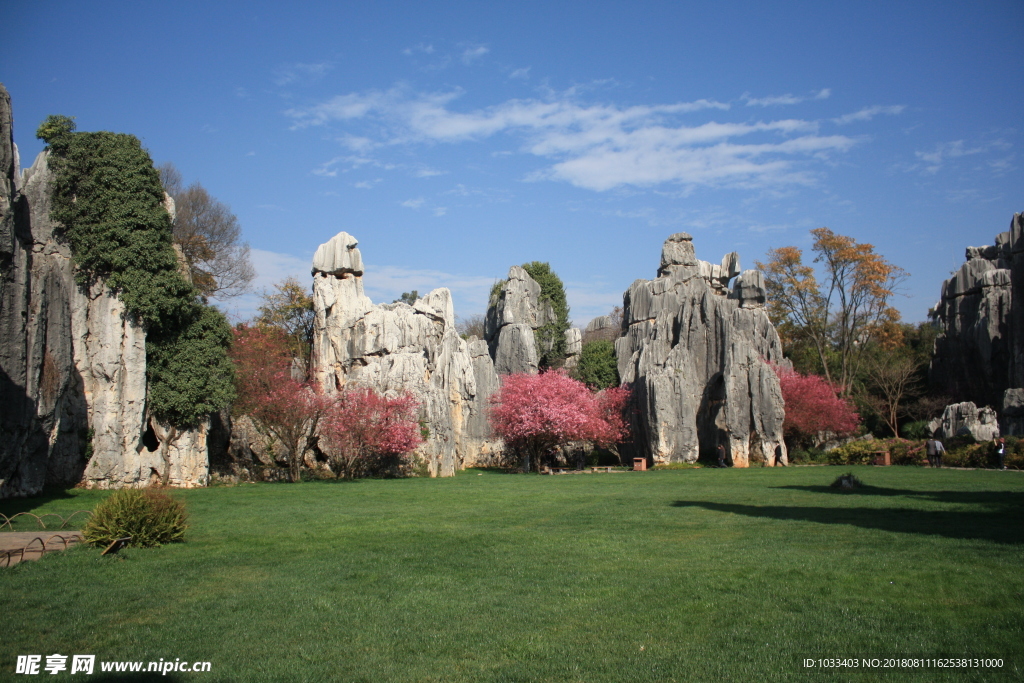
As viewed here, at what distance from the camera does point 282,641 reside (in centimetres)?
652

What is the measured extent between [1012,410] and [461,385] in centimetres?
2475

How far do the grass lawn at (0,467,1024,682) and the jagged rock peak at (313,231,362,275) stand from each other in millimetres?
20461

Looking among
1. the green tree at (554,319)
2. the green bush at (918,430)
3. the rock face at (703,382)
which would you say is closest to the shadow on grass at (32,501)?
the rock face at (703,382)

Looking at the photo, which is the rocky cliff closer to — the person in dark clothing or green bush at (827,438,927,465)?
green bush at (827,438,927,465)

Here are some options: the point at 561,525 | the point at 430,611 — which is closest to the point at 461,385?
the point at 561,525

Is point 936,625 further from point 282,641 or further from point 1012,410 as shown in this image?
point 1012,410

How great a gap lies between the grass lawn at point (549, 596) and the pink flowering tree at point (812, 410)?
20.2 meters

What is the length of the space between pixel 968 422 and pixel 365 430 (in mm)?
28487

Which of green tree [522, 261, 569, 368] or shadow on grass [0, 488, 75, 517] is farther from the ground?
green tree [522, 261, 569, 368]

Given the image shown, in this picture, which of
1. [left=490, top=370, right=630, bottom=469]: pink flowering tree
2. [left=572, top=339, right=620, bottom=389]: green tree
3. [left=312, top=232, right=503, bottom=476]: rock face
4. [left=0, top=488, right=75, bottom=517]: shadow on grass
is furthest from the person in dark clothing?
[left=0, top=488, right=75, bottom=517]: shadow on grass

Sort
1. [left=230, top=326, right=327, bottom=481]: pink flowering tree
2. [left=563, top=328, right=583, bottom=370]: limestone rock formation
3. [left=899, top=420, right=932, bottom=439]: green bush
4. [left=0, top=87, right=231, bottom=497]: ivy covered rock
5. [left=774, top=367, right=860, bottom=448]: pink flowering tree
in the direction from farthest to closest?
[left=563, top=328, right=583, bottom=370]: limestone rock formation < [left=899, top=420, right=932, bottom=439]: green bush < [left=774, top=367, right=860, bottom=448]: pink flowering tree < [left=230, top=326, right=327, bottom=481]: pink flowering tree < [left=0, top=87, right=231, bottom=497]: ivy covered rock

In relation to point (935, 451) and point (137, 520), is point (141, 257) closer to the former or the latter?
point (137, 520)

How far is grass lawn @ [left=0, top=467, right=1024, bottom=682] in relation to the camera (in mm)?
5938

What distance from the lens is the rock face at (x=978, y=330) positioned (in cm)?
3744
